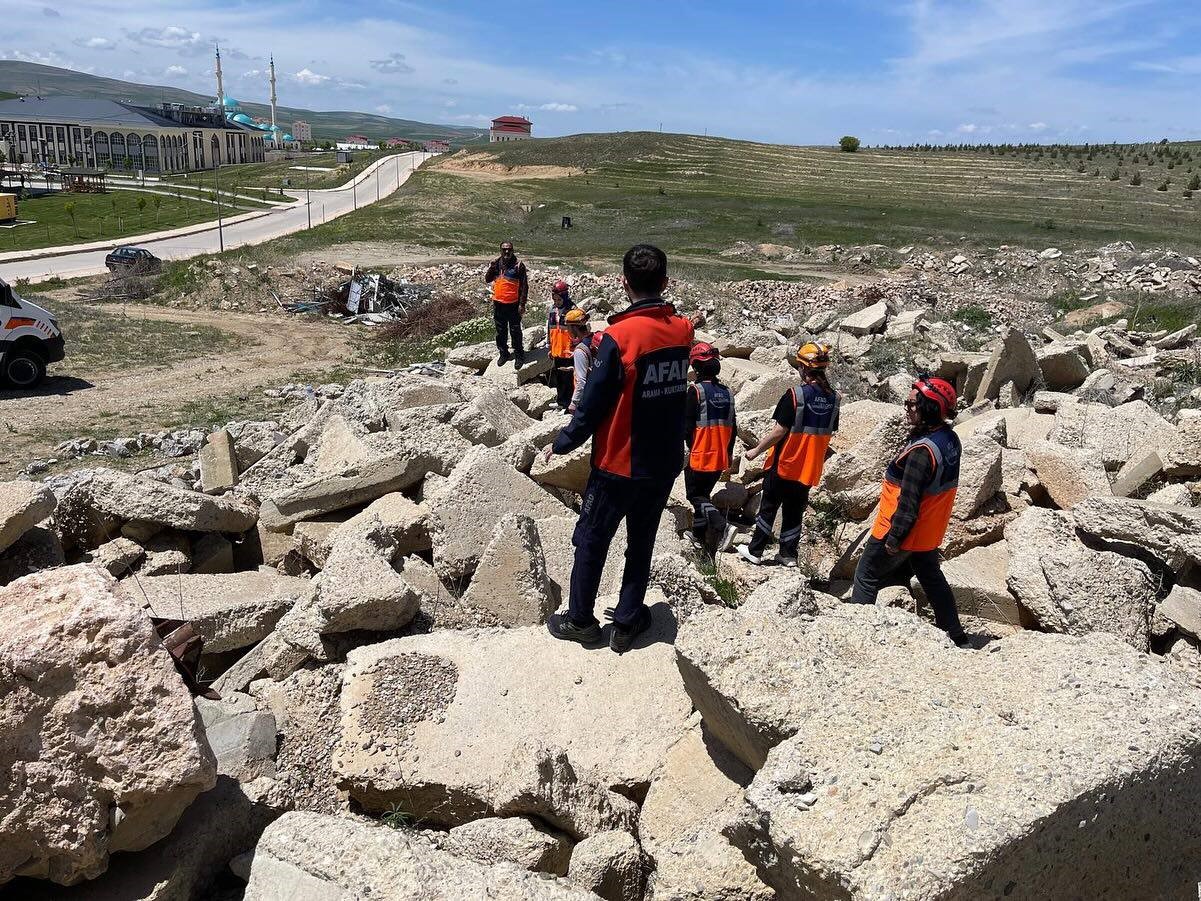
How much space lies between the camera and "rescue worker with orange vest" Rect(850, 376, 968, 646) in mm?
4875

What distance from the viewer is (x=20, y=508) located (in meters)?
4.98

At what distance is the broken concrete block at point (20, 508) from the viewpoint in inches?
195

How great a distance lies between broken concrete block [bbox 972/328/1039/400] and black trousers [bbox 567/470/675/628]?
7.02m

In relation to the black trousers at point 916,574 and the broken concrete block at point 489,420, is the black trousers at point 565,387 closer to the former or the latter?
the broken concrete block at point 489,420

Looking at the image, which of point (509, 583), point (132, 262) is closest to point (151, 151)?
point (132, 262)

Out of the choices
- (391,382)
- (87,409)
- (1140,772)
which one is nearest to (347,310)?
(87,409)

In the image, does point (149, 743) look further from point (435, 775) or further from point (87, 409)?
point (87, 409)

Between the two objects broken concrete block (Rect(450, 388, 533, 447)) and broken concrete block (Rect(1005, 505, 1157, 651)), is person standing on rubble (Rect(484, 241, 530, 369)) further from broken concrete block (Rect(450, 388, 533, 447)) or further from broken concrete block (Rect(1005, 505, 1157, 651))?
broken concrete block (Rect(1005, 505, 1157, 651))

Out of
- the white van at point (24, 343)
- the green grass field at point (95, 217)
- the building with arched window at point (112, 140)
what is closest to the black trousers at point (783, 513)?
the white van at point (24, 343)

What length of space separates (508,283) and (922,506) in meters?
8.39

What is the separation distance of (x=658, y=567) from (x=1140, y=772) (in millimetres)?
2926

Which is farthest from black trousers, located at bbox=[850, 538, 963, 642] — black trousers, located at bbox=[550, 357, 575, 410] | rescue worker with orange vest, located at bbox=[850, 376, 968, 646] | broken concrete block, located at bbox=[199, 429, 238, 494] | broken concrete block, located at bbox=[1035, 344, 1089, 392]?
broken concrete block, located at bbox=[1035, 344, 1089, 392]

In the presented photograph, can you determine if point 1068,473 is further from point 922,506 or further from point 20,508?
point 20,508

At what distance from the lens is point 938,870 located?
2.31 meters
